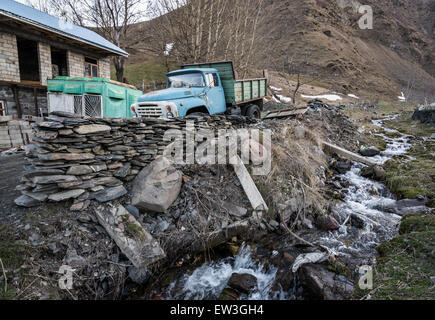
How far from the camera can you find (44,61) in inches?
496

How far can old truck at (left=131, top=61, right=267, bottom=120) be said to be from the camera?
6.32 m

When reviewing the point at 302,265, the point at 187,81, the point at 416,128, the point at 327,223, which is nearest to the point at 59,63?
the point at 187,81

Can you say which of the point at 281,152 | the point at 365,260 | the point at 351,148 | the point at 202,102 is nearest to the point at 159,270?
the point at 365,260

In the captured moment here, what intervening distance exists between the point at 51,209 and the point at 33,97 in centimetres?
1078

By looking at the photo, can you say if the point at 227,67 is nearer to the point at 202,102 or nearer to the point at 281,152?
the point at 202,102

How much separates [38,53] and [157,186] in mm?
12946

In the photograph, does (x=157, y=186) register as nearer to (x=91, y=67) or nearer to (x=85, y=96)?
(x=85, y=96)

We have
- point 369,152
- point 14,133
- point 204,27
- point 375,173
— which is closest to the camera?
point 375,173

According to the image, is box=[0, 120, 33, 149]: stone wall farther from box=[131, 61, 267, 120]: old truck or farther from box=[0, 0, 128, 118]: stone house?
box=[131, 61, 267, 120]: old truck

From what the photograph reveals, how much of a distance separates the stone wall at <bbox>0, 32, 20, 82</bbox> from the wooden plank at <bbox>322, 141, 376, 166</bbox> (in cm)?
1424

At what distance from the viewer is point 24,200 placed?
4.03 m

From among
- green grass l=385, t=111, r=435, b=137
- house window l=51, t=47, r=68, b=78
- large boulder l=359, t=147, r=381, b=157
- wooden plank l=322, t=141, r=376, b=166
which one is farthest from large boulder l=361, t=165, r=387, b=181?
house window l=51, t=47, r=68, b=78

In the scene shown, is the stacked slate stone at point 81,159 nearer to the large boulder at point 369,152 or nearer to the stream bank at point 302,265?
the stream bank at point 302,265

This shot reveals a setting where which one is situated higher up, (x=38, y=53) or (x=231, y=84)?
(x=38, y=53)
